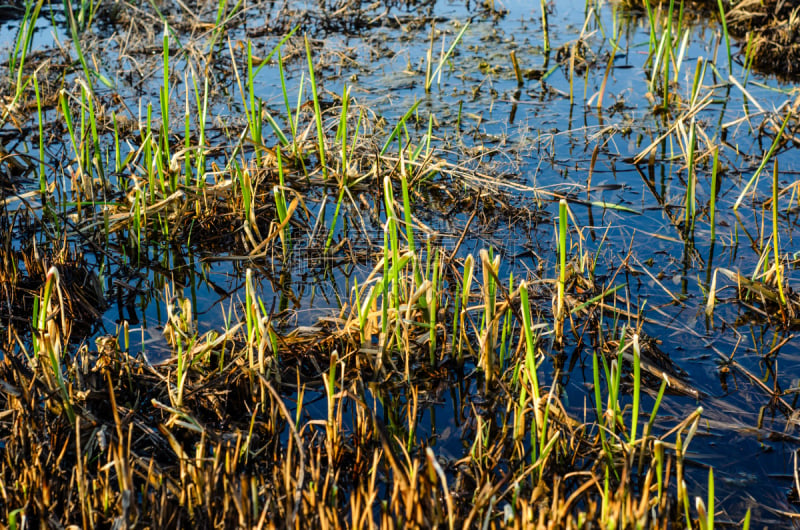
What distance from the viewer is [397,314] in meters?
2.30

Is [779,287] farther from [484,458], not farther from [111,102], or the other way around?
[111,102]

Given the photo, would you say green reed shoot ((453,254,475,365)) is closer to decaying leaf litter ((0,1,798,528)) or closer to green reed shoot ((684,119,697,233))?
decaying leaf litter ((0,1,798,528))

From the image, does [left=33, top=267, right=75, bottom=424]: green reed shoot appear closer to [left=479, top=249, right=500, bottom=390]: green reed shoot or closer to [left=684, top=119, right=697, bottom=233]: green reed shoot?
[left=479, top=249, right=500, bottom=390]: green reed shoot

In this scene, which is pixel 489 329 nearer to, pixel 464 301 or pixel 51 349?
pixel 464 301

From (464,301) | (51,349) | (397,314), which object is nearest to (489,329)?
(464,301)

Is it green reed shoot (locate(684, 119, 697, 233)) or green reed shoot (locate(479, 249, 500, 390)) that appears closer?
green reed shoot (locate(479, 249, 500, 390))

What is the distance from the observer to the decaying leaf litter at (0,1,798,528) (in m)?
1.84

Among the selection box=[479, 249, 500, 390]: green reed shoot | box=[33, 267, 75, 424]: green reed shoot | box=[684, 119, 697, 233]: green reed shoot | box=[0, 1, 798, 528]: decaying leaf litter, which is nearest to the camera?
box=[0, 1, 798, 528]: decaying leaf litter

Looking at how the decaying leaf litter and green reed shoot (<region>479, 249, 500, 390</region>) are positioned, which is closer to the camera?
the decaying leaf litter

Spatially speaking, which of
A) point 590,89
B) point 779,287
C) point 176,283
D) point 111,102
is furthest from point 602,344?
point 111,102

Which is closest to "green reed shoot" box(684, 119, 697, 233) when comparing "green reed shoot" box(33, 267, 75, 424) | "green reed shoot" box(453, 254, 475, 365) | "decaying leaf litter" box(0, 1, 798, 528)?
"decaying leaf litter" box(0, 1, 798, 528)

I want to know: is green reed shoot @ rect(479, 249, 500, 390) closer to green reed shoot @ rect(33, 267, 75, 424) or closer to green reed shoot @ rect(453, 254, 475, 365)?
green reed shoot @ rect(453, 254, 475, 365)

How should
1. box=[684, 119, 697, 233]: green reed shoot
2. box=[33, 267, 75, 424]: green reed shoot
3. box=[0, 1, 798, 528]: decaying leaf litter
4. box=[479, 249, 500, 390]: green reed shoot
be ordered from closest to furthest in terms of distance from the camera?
box=[0, 1, 798, 528]: decaying leaf litter
box=[33, 267, 75, 424]: green reed shoot
box=[479, 249, 500, 390]: green reed shoot
box=[684, 119, 697, 233]: green reed shoot

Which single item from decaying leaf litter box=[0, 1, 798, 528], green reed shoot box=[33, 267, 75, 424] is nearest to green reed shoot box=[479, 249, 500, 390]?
decaying leaf litter box=[0, 1, 798, 528]
